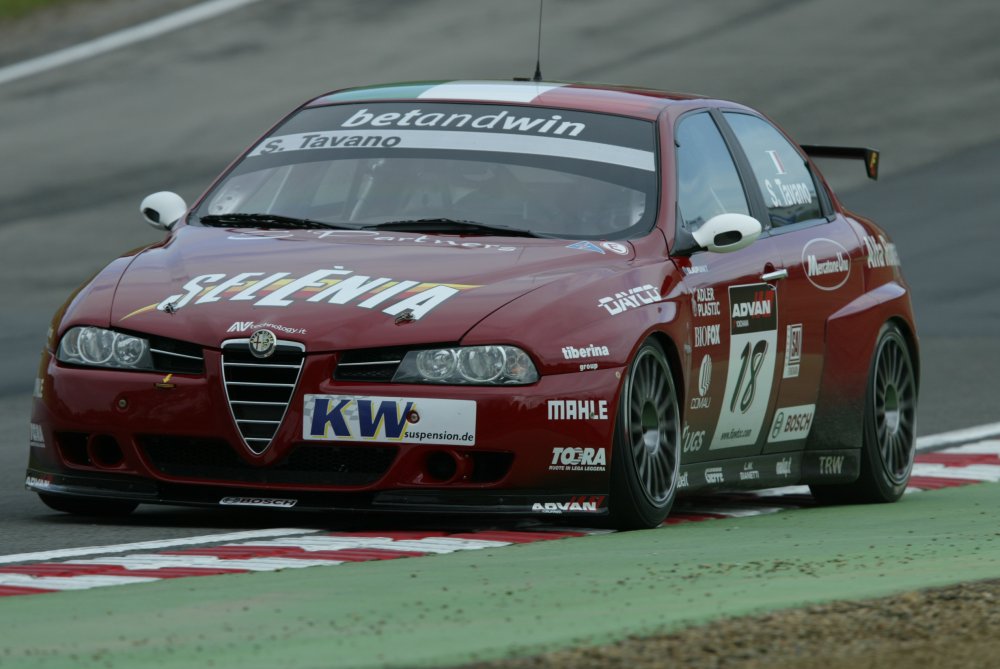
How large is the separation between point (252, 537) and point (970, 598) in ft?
7.90

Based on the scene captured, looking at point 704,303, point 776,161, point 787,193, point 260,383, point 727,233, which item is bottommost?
point 260,383

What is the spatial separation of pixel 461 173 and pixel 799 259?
4.74 feet

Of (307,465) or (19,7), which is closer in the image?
(307,465)

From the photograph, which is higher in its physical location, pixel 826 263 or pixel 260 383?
pixel 826 263

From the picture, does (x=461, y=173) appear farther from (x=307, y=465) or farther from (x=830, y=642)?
(x=830, y=642)

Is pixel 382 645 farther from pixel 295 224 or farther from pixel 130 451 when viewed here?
pixel 295 224

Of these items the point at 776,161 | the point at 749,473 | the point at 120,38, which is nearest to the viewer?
the point at 749,473

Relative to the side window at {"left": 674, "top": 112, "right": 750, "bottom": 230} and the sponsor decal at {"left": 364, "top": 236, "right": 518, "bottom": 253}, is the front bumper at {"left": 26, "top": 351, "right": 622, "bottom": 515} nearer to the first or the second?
the sponsor decal at {"left": 364, "top": 236, "right": 518, "bottom": 253}

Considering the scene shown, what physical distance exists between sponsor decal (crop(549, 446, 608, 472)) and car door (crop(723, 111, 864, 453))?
161cm

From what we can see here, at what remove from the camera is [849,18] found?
27375 mm

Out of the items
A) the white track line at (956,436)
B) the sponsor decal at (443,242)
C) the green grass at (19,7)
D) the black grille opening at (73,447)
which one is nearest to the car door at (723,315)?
the sponsor decal at (443,242)

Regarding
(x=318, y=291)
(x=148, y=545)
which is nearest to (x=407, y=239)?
(x=318, y=291)

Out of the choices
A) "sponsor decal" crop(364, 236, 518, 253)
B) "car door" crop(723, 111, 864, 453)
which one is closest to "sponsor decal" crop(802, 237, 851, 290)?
"car door" crop(723, 111, 864, 453)

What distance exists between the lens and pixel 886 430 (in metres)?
9.25
